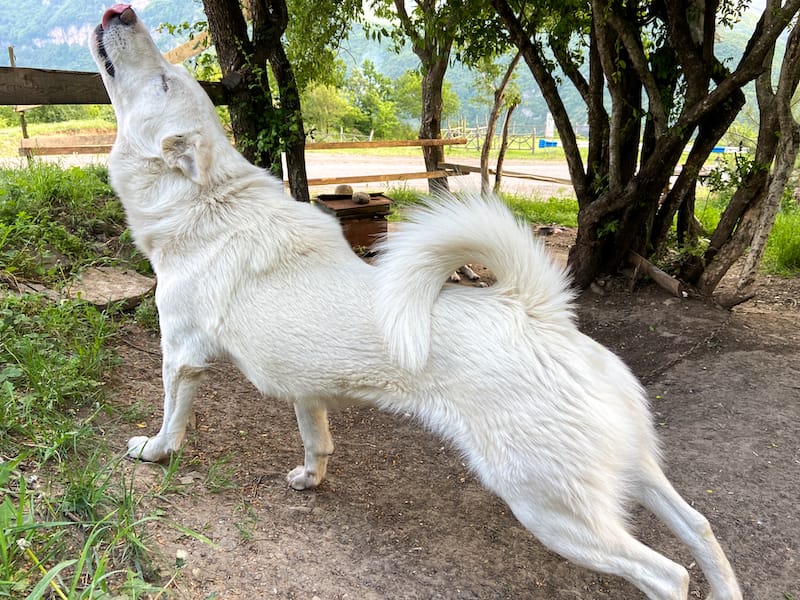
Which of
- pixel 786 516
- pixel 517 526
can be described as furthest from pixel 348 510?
pixel 786 516

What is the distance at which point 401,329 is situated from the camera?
6.24 feet

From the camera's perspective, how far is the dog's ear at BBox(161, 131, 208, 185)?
236 cm


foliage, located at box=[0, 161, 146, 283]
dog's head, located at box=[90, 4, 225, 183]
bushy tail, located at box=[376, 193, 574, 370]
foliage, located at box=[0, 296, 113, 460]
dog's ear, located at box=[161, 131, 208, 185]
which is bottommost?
foliage, located at box=[0, 296, 113, 460]

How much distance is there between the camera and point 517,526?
8.66 feet

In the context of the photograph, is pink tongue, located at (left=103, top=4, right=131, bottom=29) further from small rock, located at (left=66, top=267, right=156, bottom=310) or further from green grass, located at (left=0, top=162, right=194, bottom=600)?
small rock, located at (left=66, top=267, right=156, bottom=310)

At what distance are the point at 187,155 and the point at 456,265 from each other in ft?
4.01

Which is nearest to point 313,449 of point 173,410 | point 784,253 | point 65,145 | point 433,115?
point 173,410

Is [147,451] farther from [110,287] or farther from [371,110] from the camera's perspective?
[371,110]

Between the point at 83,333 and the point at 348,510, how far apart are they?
6.43ft

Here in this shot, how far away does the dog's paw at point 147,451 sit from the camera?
8.43 feet

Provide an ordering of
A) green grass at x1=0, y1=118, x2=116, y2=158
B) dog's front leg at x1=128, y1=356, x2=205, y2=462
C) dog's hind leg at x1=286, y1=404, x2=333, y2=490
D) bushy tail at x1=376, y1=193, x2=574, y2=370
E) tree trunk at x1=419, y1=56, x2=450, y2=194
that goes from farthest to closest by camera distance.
Answer: green grass at x1=0, y1=118, x2=116, y2=158
tree trunk at x1=419, y1=56, x2=450, y2=194
dog's hind leg at x1=286, y1=404, x2=333, y2=490
dog's front leg at x1=128, y1=356, x2=205, y2=462
bushy tail at x1=376, y1=193, x2=574, y2=370

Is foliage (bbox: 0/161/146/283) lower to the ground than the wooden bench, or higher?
lower

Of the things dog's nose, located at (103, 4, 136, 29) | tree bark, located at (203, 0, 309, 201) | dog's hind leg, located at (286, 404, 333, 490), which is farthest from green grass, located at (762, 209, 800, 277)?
dog's nose, located at (103, 4, 136, 29)

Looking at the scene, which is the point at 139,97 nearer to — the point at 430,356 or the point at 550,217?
the point at 430,356
